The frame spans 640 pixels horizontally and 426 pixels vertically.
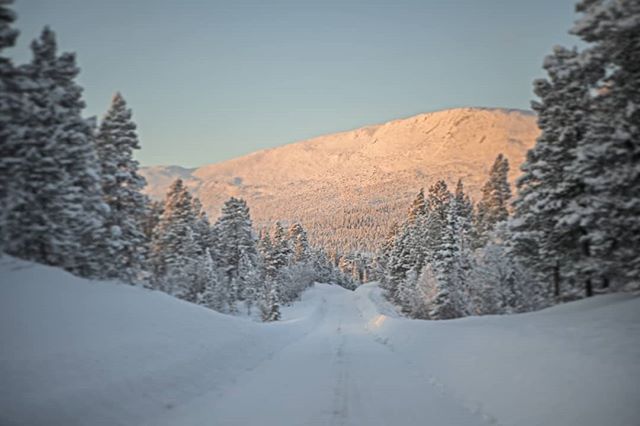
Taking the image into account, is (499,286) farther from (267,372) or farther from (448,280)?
(267,372)

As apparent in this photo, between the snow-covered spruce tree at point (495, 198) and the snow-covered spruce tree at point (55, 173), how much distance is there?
161 ft

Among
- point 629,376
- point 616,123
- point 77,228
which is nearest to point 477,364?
point 629,376

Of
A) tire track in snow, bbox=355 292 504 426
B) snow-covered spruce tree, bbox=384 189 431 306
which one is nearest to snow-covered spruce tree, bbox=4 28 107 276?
tire track in snow, bbox=355 292 504 426

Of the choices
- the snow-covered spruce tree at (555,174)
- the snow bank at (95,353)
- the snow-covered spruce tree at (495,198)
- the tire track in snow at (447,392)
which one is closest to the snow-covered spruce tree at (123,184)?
the snow bank at (95,353)

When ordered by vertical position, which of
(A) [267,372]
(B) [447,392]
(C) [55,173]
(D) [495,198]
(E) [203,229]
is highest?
(D) [495,198]

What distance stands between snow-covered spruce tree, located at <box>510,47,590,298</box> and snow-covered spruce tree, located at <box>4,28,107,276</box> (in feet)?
73.9

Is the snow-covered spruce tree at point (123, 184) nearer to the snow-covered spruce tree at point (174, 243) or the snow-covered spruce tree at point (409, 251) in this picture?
the snow-covered spruce tree at point (174, 243)

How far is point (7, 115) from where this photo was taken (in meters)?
13.4

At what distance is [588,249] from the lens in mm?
19453

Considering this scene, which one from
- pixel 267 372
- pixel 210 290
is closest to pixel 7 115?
pixel 267 372

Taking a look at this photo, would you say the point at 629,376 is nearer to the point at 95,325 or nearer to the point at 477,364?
the point at 477,364

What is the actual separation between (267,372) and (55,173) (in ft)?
49.4

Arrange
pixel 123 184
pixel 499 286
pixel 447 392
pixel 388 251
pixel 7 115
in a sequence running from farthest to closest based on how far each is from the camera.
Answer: pixel 388 251
pixel 499 286
pixel 123 184
pixel 7 115
pixel 447 392

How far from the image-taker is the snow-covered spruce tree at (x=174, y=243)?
42.3m
